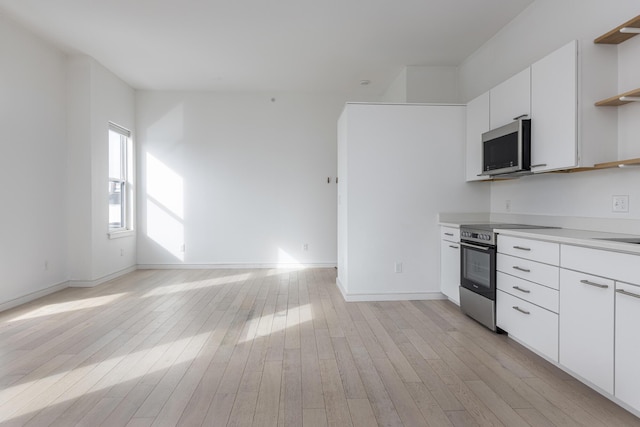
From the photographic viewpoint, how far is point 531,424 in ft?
6.47

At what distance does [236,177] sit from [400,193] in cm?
329

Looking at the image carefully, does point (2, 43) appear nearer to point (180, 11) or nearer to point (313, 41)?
point (180, 11)

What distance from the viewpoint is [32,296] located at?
179 inches

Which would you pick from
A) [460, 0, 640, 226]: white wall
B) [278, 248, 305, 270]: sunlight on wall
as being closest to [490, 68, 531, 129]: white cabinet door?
[460, 0, 640, 226]: white wall

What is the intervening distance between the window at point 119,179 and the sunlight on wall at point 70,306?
1.67 metres

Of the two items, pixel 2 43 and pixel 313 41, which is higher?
pixel 313 41

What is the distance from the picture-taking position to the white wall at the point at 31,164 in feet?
13.5

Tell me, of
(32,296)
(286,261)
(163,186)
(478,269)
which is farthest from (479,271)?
(163,186)

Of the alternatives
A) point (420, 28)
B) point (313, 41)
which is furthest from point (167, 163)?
point (420, 28)

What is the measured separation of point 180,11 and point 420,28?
256 cm

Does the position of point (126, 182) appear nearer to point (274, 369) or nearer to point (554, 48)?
point (274, 369)

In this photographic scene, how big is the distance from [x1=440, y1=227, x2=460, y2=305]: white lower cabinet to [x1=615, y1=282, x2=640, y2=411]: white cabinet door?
2.04 metres

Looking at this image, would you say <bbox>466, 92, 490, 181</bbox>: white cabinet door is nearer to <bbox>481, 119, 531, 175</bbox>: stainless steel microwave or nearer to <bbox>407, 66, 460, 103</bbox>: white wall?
<bbox>481, 119, 531, 175</bbox>: stainless steel microwave

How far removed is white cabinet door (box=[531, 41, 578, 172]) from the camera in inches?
107
